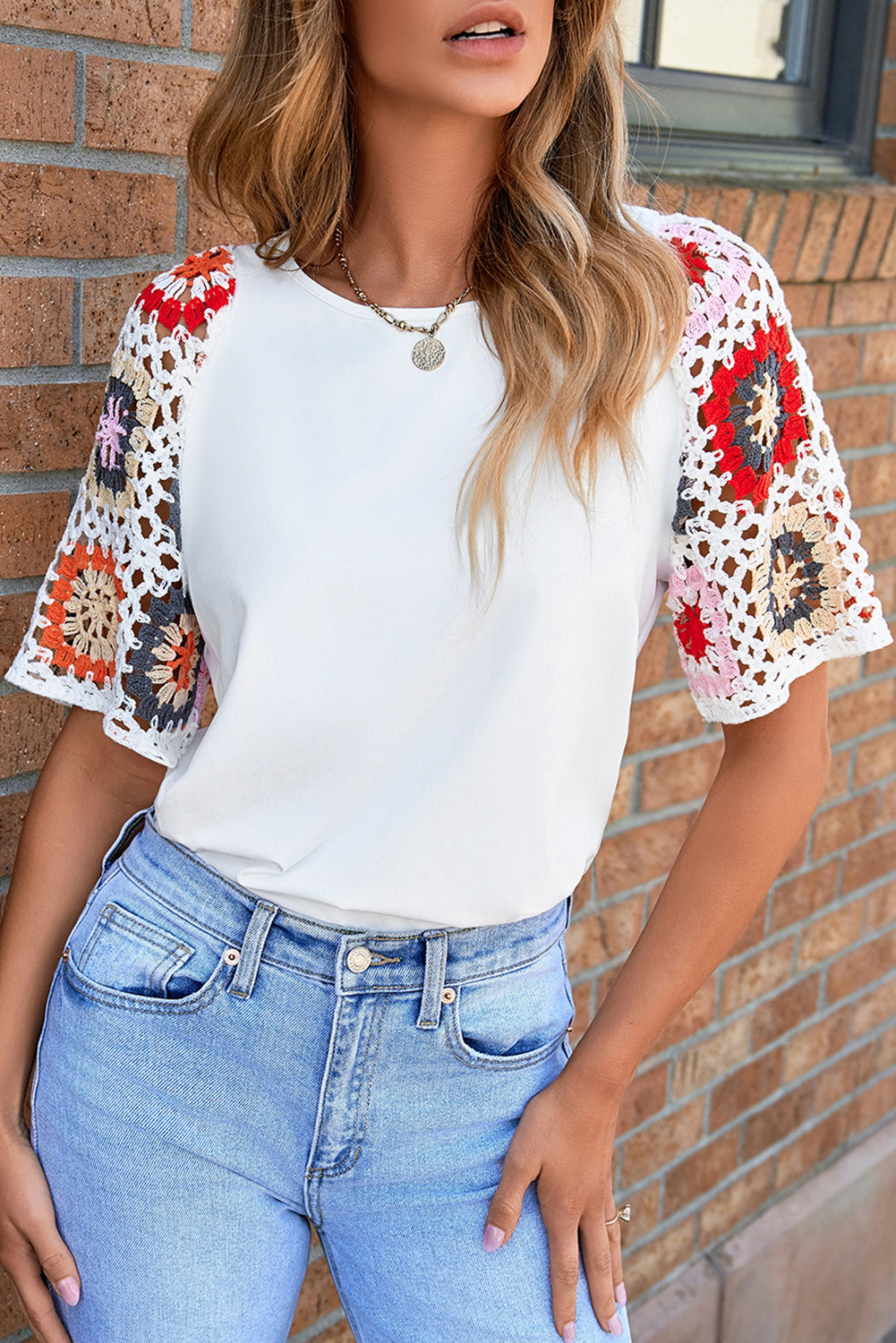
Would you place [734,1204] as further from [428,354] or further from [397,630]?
[428,354]

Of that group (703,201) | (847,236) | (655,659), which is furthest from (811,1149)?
(703,201)

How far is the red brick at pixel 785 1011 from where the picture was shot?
113 inches

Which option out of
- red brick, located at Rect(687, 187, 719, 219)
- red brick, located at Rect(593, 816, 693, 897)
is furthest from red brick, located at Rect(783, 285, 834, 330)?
red brick, located at Rect(593, 816, 693, 897)

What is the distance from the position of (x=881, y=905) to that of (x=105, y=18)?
2.40 m

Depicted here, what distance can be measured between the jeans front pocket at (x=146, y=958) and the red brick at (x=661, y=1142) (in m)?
1.44

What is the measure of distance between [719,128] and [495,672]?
1.68 meters

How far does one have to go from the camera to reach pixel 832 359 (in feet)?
8.58

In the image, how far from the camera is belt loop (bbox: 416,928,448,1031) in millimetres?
1344

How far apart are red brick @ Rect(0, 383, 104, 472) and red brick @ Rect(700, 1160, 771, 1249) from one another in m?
2.00

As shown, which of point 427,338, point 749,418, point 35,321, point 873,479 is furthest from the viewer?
point 873,479

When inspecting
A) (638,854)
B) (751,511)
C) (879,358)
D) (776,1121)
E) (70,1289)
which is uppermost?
(751,511)

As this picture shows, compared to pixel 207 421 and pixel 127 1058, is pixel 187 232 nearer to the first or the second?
pixel 207 421

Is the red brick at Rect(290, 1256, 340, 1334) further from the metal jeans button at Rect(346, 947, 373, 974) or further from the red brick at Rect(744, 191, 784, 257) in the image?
the red brick at Rect(744, 191, 784, 257)

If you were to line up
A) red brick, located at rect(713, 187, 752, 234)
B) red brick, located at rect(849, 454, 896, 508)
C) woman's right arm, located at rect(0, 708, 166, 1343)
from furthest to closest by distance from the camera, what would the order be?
1. red brick, located at rect(849, 454, 896, 508)
2. red brick, located at rect(713, 187, 752, 234)
3. woman's right arm, located at rect(0, 708, 166, 1343)
